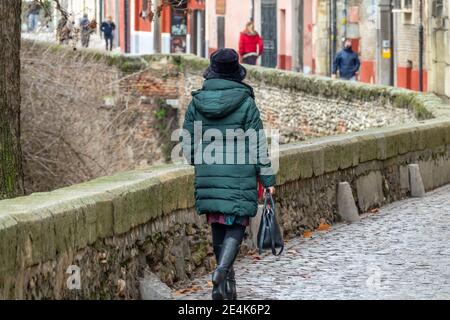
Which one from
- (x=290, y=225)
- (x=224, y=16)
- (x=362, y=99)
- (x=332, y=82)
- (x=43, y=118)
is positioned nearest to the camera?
(x=290, y=225)

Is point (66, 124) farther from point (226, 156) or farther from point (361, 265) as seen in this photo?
point (226, 156)

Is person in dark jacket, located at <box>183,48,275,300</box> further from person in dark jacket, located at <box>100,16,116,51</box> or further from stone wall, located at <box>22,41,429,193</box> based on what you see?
person in dark jacket, located at <box>100,16,116,51</box>

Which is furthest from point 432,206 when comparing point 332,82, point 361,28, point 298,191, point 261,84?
point 361,28

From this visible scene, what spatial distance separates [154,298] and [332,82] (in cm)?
2252

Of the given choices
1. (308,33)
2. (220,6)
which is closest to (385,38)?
(308,33)

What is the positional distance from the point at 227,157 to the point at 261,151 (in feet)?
0.73

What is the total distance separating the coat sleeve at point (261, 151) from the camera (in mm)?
11445

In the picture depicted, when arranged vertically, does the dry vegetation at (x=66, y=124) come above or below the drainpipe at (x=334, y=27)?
below

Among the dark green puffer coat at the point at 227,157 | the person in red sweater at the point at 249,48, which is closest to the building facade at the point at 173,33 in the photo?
the person in red sweater at the point at 249,48

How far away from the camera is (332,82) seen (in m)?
33.8

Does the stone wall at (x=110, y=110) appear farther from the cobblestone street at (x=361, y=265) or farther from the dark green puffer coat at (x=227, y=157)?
the dark green puffer coat at (x=227, y=157)

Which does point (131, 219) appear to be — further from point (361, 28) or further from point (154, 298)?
point (361, 28)

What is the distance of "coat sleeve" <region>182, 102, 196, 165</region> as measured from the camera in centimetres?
1166

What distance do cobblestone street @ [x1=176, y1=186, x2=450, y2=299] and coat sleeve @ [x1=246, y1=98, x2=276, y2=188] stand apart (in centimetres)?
97
